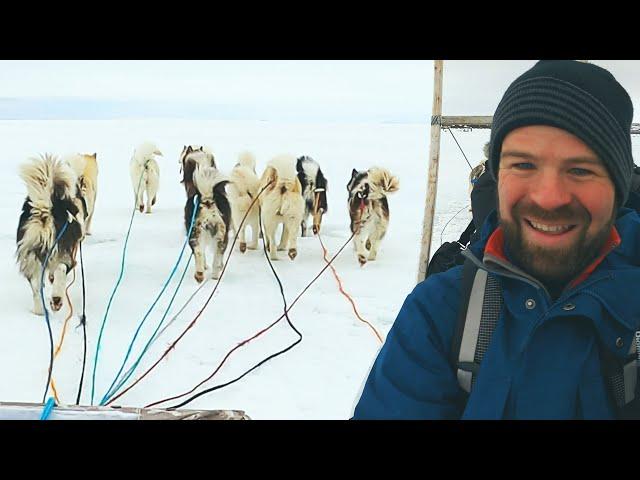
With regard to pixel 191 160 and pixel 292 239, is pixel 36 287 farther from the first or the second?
pixel 292 239

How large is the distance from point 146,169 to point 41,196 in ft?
3.43

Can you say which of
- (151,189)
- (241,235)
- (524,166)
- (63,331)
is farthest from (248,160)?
(524,166)

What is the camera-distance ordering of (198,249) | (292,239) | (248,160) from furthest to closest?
(248,160) → (292,239) → (198,249)

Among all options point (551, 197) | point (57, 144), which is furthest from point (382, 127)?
point (551, 197)

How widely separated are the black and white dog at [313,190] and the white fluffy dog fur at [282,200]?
147mm

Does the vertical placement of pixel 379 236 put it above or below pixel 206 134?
below

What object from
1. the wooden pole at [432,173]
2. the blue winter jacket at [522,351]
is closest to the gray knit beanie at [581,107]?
the blue winter jacket at [522,351]

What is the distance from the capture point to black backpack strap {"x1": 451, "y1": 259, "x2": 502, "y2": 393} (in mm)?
898

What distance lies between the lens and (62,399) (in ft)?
6.36

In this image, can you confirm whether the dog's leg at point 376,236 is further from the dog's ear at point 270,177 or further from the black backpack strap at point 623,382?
the black backpack strap at point 623,382

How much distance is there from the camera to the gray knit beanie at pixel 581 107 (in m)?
0.87

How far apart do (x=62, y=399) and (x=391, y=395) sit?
142 centimetres

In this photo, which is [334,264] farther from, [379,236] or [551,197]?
[551,197]

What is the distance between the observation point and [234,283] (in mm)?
2572
